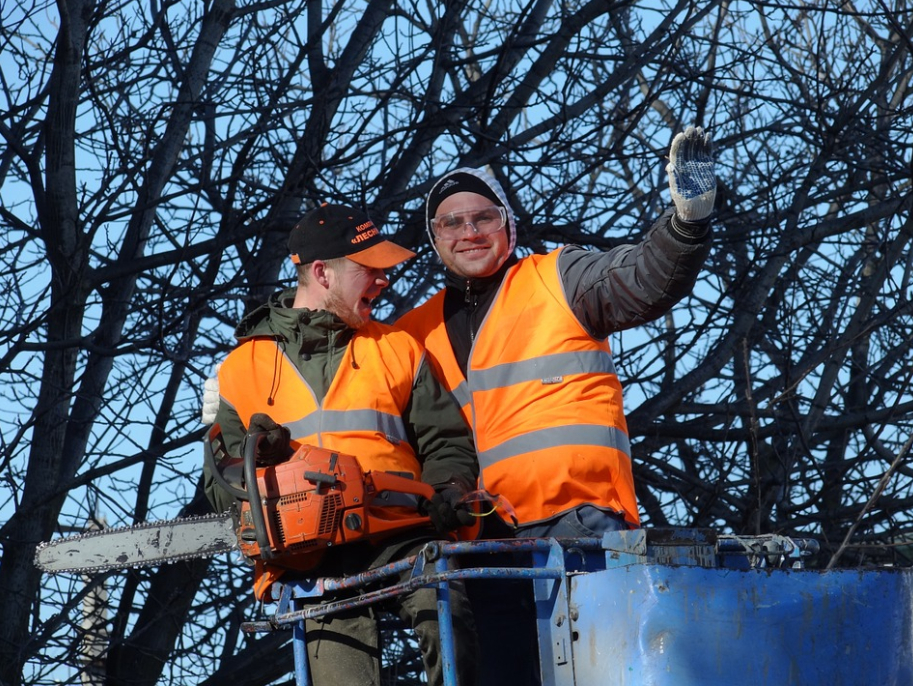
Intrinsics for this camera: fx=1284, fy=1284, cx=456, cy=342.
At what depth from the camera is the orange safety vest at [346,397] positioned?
12.3 feet

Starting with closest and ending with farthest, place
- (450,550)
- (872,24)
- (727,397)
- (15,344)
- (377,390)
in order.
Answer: (450,550)
(377,390)
(15,344)
(727,397)
(872,24)

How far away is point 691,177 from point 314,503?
138 centimetres

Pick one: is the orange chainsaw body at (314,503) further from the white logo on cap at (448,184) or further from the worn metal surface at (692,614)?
the white logo on cap at (448,184)

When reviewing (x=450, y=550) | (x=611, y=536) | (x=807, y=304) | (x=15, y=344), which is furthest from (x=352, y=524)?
(x=807, y=304)

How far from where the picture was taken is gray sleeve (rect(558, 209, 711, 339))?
3.66m

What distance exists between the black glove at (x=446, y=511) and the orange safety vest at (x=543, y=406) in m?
0.34

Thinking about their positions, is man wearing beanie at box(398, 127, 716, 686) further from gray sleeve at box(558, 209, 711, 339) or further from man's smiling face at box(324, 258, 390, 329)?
man's smiling face at box(324, 258, 390, 329)

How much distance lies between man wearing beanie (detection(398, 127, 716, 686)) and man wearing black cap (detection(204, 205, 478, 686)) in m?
0.17

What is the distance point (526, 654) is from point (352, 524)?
0.83 meters

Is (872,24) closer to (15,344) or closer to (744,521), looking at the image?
(744,521)

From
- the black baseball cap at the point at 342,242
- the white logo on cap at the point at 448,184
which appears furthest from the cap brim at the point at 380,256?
the white logo on cap at the point at 448,184

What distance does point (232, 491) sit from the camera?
3.60 metres

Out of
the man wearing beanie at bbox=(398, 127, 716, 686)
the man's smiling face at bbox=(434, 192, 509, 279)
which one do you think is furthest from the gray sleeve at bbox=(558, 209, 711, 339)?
the man's smiling face at bbox=(434, 192, 509, 279)

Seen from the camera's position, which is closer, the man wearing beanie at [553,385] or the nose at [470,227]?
the man wearing beanie at [553,385]
